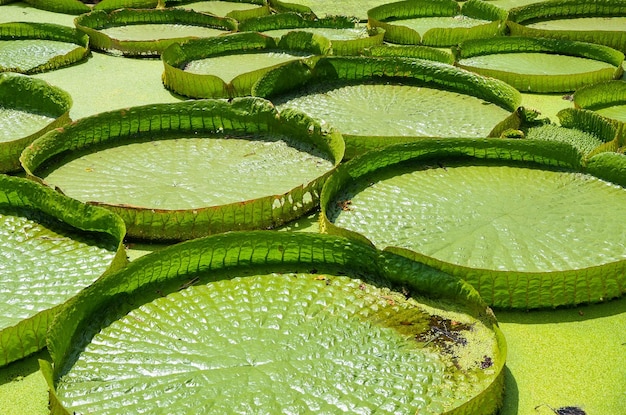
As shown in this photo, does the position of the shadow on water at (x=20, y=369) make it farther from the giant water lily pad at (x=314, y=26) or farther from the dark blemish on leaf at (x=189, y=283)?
the giant water lily pad at (x=314, y=26)

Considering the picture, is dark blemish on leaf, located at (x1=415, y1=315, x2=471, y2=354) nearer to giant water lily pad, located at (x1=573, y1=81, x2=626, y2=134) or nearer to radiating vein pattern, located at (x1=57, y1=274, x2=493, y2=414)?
radiating vein pattern, located at (x1=57, y1=274, x2=493, y2=414)

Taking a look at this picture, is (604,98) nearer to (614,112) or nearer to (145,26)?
(614,112)

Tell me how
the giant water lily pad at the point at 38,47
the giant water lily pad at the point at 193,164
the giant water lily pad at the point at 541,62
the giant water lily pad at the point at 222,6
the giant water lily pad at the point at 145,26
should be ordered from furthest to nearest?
the giant water lily pad at the point at 222,6
the giant water lily pad at the point at 145,26
the giant water lily pad at the point at 38,47
the giant water lily pad at the point at 541,62
the giant water lily pad at the point at 193,164

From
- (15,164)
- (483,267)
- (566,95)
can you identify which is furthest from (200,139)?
(566,95)

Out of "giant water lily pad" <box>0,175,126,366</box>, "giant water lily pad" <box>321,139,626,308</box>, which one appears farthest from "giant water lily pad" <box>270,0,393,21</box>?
"giant water lily pad" <box>0,175,126,366</box>

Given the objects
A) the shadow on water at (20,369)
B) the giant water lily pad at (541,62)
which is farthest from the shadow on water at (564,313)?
the giant water lily pad at (541,62)
